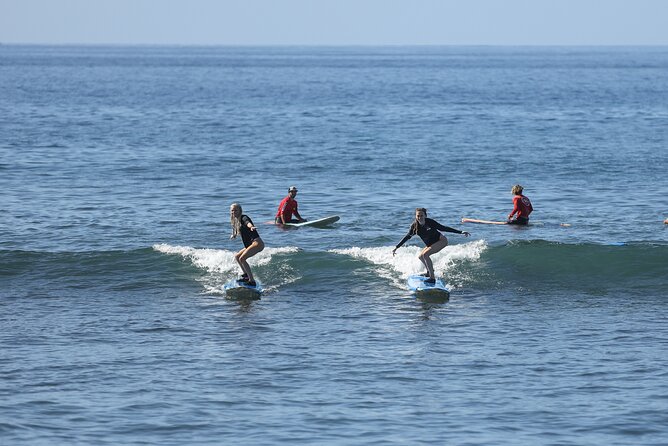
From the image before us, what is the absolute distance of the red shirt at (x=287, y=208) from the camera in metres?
34.0

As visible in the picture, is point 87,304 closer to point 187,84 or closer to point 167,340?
point 167,340

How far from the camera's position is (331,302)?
25969 millimetres

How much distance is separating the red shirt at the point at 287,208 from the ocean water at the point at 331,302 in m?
0.65

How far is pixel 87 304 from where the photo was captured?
25.6m

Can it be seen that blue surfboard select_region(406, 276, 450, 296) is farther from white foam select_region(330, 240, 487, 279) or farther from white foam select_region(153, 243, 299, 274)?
white foam select_region(153, 243, 299, 274)

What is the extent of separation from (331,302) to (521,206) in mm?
10268

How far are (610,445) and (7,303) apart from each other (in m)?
15.2

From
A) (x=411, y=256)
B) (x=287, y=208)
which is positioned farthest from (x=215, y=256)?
(x=411, y=256)

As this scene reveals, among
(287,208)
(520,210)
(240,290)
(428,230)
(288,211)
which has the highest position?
(428,230)

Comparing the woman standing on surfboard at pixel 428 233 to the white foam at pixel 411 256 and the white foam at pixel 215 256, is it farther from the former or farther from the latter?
the white foam at pixel 215 256

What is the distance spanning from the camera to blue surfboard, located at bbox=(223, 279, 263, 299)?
85.7 feet

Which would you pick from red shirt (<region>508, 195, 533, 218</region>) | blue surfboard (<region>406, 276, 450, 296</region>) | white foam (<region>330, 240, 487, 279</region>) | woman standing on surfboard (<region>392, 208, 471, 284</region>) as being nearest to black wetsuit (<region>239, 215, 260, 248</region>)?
woman standing on surfboard (<region>392, 208, 471, 284</region>)

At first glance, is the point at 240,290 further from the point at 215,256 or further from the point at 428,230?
the point at 428,230

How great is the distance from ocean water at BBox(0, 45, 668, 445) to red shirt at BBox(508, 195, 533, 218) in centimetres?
64
